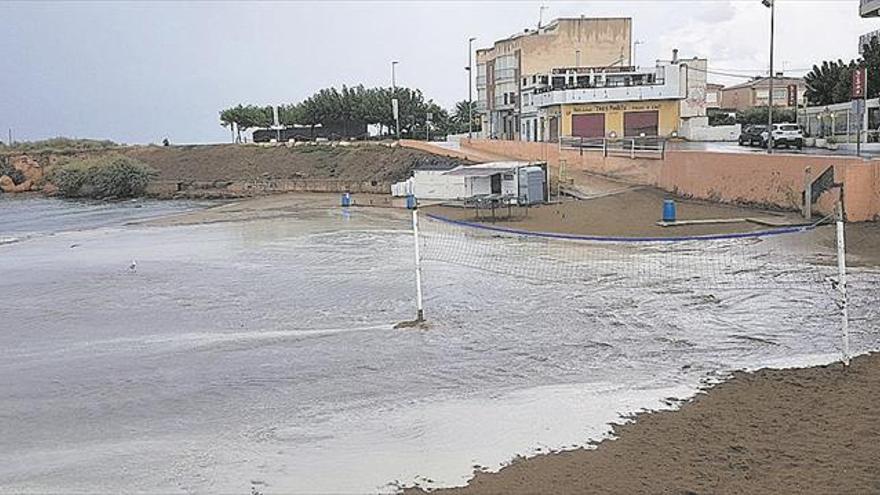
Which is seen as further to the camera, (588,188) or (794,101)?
(794,101)

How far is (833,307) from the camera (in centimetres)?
1316

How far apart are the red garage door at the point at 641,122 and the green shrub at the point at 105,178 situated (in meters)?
34.5

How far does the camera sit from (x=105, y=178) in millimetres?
66438

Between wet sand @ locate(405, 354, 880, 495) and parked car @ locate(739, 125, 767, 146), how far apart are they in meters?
42.2

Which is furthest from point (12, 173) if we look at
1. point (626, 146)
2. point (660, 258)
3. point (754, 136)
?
point (660, 258)

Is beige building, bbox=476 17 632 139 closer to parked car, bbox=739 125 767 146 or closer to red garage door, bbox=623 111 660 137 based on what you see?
red garage door, bbox=623 111 660 137

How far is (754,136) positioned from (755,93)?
73.7 m

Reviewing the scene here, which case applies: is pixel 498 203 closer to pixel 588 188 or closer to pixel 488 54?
pixel 588 188

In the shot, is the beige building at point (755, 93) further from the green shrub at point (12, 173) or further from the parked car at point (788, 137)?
the green shrub at point (12, 173)

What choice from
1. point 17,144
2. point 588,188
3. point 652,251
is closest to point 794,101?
point 588,188

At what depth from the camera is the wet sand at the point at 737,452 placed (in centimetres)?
638

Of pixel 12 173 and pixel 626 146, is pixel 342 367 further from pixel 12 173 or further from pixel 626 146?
pixel 12 173

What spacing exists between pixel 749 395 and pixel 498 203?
2336 cm

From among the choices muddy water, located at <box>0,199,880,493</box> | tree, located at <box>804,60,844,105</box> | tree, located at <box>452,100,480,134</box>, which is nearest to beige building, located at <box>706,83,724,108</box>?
tree, located at <box>452,100,480,134</box>
